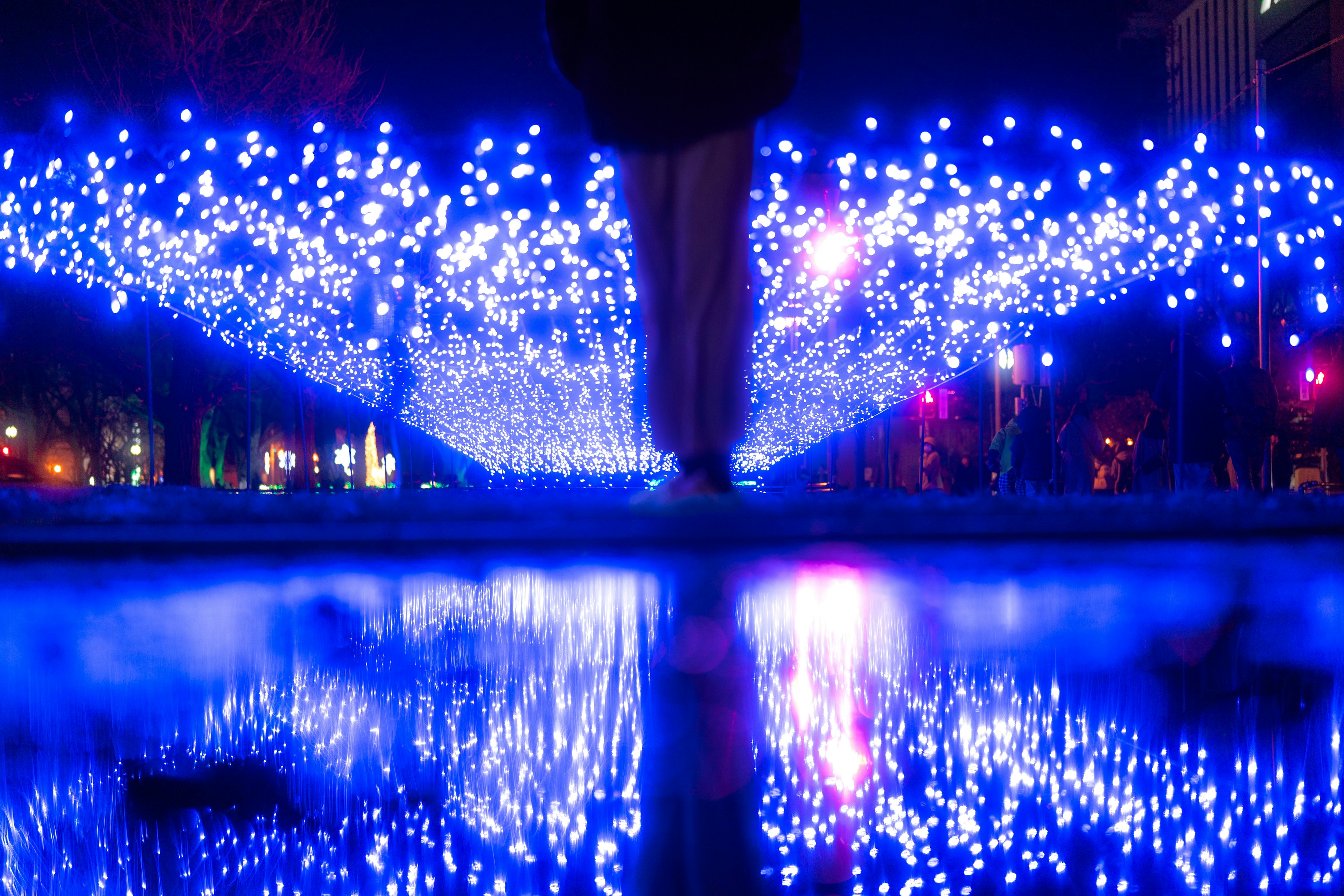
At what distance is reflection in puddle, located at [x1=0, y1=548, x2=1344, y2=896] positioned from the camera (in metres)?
0.72

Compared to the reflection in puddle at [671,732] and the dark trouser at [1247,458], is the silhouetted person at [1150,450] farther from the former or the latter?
the reflection in puddle at [671,732]

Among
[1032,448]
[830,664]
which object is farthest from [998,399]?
[830,664]

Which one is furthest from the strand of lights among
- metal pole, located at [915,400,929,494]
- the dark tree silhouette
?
the dark tree silhouette

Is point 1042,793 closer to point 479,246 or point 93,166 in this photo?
point 93,166

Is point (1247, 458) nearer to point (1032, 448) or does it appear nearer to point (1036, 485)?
point (1032, 448)

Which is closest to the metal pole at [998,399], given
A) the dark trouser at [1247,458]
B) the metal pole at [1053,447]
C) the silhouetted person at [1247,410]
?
the metal pole at [1053,447]

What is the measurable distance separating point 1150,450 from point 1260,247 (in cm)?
251

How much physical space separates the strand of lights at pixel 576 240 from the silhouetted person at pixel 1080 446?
1.86m

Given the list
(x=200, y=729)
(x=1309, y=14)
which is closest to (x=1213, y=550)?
(x=200, y=729)

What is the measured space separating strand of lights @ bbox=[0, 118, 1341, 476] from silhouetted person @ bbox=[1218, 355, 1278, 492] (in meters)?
1.08

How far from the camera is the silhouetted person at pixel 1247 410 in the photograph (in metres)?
9.79

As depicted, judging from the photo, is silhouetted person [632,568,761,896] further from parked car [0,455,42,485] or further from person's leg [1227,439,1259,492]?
parked car [0,455,42,485]

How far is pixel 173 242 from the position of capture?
11.3 meters

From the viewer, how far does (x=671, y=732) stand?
3.23 ft
